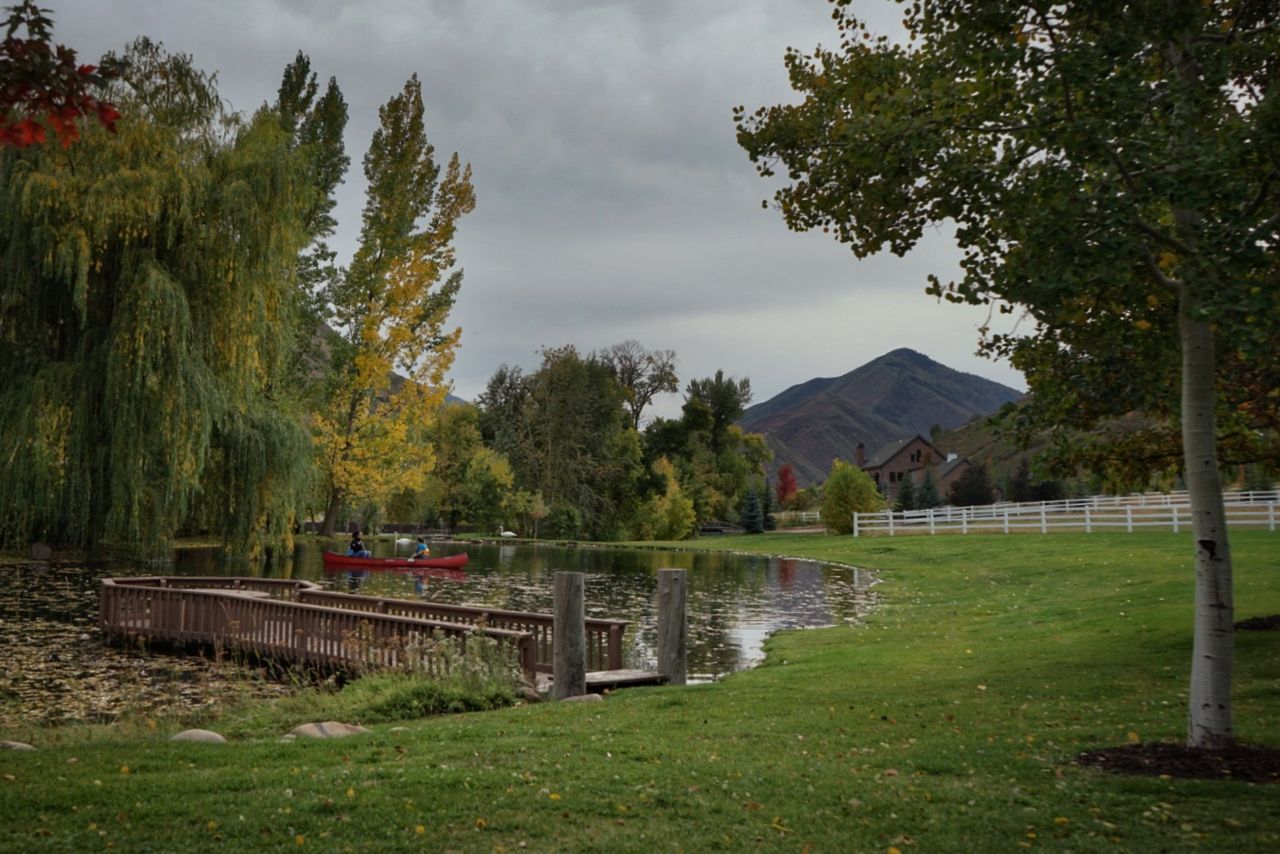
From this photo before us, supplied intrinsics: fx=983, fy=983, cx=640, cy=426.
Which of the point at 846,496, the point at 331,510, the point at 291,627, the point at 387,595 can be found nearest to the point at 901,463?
the point at 846,496

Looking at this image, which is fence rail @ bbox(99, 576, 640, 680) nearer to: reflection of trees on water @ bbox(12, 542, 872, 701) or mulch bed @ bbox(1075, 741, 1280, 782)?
reflection of trees on water @ bbox(12, 542, 872, 701)

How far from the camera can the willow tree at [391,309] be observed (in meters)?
36.6

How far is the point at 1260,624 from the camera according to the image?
44.0 ft

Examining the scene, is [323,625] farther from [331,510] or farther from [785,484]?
[785,484]

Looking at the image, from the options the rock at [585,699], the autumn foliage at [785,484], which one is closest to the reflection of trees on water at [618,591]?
the rock at [585,699]

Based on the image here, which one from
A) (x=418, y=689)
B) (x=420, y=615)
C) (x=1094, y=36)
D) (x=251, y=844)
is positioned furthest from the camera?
(x=420, y=615)

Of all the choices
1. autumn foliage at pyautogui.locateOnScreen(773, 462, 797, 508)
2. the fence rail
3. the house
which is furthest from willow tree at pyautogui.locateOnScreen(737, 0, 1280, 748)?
the house

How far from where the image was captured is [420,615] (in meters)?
16.4

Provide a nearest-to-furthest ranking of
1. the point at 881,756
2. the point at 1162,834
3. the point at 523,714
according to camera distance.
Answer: the point at 1162,834, the point at 881,756, the point at 523,714

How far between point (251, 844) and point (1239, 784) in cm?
590

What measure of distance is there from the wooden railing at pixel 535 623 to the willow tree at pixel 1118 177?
23.2 feet

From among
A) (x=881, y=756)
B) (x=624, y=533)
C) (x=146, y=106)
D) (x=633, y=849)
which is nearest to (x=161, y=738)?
(x=633, y=849)

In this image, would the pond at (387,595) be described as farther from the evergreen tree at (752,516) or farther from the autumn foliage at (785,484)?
the autumn foliage at (785,484)

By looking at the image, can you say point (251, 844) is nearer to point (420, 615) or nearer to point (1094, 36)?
point (1094, 36)
